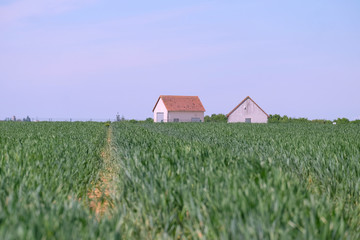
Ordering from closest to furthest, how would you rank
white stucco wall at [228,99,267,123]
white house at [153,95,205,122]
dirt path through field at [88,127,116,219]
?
dirt path through field at [88,127,116,219]
white house at [153,95,205,122]
white stucco wall at [228,99,267,123]

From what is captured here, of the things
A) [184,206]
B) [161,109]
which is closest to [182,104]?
[161,109]

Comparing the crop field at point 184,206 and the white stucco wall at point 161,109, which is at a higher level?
the white stucco wall at point 161,109

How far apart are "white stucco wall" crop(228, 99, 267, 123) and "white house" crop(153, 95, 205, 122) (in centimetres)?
644

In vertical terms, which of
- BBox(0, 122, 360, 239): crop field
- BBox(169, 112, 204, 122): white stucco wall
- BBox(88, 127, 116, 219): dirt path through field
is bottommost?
BBox(88, 127, 116, 219): dirt path through field

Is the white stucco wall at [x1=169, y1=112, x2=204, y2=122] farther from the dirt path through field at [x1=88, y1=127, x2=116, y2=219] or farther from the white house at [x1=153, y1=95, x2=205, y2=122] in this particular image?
the dirt path through field at [x1=88, y1=127, x2=116, y2=219]

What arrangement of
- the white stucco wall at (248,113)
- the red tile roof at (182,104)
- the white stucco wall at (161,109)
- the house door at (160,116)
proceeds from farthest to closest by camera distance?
the house door at (160,116)
the white stucco wall at (161,109)
the white stucco wall at (248,113)
the red tile roof at (182,104)

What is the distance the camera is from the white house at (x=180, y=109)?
6869 cm

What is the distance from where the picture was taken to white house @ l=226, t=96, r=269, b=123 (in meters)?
69.1

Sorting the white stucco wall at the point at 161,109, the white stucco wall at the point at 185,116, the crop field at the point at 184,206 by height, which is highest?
the white stucco wall at the point at 161,109

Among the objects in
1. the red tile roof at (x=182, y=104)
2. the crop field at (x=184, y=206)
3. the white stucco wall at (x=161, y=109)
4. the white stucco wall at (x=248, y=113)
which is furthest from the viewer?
the white stucco wall at (x=161, y=109)

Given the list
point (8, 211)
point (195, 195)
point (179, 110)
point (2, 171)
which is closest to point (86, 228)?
point (8, 211)

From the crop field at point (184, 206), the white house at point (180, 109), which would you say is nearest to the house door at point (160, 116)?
the white house at point (180, 109)

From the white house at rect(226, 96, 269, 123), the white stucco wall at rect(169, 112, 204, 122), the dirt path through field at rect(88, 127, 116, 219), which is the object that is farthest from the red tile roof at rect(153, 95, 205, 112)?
the dirt path through field at rect(88, 127, 116, 219)

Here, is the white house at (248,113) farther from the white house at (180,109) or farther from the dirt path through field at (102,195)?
the dirt path through field at (102,195)
